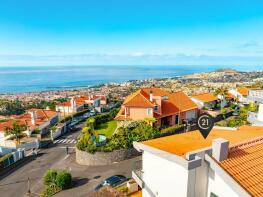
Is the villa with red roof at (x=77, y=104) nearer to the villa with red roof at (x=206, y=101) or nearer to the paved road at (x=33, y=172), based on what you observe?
the paved road at (x=33, y=172)

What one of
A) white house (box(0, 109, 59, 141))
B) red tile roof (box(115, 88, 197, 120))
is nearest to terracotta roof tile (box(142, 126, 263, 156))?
red tile roof (box(115, 88, 197, 120))

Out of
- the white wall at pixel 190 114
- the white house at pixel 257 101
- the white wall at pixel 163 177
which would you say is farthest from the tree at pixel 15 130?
the white house at pixel 257 101

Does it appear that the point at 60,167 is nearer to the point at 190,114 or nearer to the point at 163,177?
the point at 163,177

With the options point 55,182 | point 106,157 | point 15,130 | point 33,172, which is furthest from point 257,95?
point 15,130

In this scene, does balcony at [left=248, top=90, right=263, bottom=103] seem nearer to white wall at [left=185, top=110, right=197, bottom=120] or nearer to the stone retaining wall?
the stone retaining wall

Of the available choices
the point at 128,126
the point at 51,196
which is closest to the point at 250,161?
the point at 51,196

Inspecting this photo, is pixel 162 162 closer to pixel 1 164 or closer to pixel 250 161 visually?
pixel 250 161

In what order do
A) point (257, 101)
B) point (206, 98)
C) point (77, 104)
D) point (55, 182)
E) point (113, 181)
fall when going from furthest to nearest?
point (77, 104) < point (206, 98) < point (257, 101) < point (55, 182) < point (113, 181)
